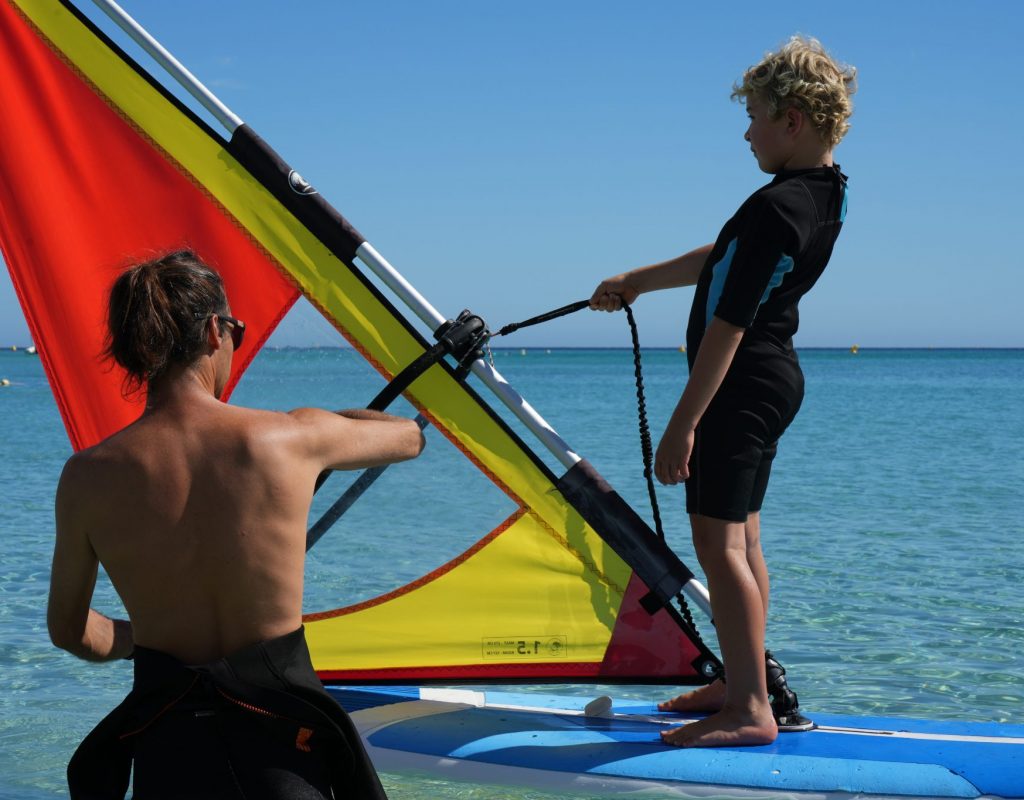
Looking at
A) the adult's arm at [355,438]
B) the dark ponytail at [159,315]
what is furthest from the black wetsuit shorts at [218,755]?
the dark ponytail at [159,315]

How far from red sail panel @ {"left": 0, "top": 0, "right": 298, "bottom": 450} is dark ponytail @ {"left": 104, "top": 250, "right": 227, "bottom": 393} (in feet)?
4.90

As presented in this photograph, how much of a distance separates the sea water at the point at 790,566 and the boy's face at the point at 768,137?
121 cm

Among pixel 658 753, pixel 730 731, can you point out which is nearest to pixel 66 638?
pixel 658 753

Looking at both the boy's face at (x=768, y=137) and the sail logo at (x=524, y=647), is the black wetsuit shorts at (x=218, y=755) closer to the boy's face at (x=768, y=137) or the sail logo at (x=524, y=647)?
the sail logo at (x=524, y=647)

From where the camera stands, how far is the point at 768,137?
3.11 m

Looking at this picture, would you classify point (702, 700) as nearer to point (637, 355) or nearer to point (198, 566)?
point (637, 355)

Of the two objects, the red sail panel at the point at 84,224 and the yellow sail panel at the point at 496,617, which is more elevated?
the red sail panel at the point at 84,224

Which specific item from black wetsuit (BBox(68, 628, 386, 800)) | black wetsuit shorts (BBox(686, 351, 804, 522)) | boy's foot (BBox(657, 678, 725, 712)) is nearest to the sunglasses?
black wetsuit (BBox(68, 628, 386, 800))

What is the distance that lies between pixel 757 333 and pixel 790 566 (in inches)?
209

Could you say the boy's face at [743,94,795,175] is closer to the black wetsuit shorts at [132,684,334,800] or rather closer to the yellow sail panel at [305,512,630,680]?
the yellow sail panel at [305,512,630,680]

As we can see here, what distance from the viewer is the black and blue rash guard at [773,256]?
2.96m

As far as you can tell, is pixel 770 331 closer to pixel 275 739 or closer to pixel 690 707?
pixel 690 707

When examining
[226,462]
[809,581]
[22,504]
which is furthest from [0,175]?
[22,504]

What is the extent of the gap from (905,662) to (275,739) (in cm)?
442
